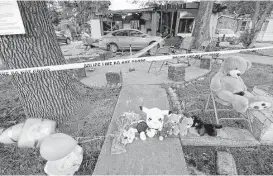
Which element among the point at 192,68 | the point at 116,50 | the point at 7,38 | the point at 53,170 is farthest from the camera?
the point at 116,50

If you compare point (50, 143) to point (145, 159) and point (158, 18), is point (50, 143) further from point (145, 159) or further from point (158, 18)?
point (158, 18)

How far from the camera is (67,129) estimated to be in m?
2.77

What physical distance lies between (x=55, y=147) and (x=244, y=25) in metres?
30.6

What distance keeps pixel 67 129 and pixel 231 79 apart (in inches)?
Result: 117

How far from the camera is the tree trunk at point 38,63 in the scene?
2.26 m

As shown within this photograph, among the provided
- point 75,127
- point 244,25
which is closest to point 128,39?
point 75,127

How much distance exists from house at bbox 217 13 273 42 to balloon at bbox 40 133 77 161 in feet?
84.0

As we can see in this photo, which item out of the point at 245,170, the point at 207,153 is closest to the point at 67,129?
the point at 207,153

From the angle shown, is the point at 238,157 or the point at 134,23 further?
the point at 134,23

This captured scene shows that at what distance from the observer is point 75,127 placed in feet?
9.22

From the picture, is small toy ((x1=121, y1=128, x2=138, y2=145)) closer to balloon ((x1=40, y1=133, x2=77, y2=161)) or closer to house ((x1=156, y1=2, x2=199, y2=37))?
balloon ((x1=40, y1=133, x2=77, y2=161))

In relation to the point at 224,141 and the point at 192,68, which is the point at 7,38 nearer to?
the point at 224,141

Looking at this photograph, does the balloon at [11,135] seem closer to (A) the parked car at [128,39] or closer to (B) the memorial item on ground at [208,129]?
(B) the memorial item on ground at [208,129]

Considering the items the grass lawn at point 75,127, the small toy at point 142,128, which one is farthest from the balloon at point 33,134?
the small toy at point 142,128
